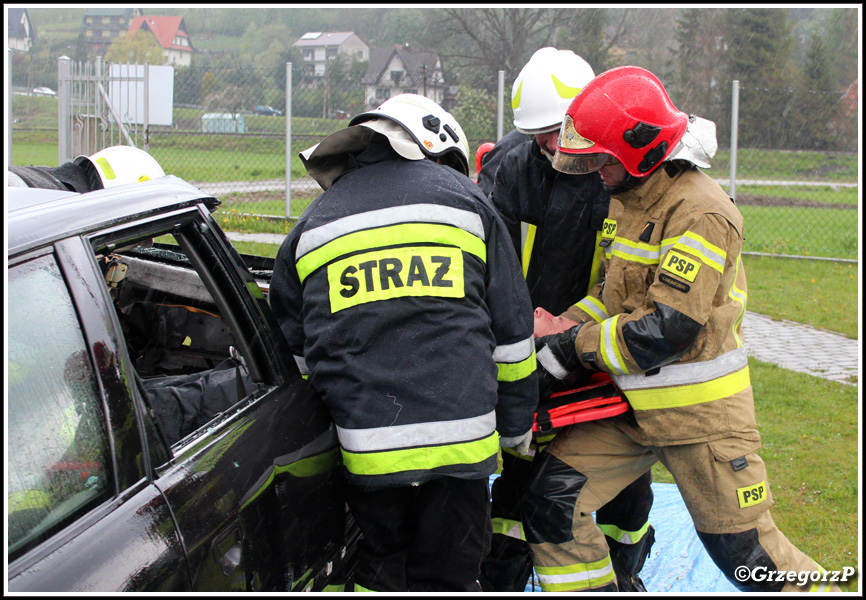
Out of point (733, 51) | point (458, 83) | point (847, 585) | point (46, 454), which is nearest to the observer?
point (46, 454)

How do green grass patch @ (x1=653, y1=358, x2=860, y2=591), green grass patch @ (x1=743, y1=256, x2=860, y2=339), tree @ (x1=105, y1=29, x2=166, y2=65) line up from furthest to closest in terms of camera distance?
tree @ (x1=105, y1=29, x2=166, y2=65) < green grass patch @ (x1=743, y1=256, x2=860, y2=339) < green grass patch @ (x1=653, y1=358, x2=860, y2=591)

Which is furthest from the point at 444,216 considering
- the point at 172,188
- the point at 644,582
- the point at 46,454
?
the point at 644,582

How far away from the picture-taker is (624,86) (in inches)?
97.3

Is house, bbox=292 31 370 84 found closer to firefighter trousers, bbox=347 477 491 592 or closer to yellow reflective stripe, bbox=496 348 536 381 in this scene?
yellow reflective stripe, bbox=496 348 536 381

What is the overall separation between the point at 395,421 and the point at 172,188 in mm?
858

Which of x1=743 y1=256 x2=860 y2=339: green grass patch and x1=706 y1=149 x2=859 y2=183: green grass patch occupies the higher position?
x1=706 y1=149 x2=859 y2=183: green grass patch

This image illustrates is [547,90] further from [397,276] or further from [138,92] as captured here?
[138,92]

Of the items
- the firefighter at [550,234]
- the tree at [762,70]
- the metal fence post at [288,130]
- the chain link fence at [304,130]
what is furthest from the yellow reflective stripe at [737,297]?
the tree at [762,70]

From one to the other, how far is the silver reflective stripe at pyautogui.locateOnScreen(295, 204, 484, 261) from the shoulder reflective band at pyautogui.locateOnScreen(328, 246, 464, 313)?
0.08 meters

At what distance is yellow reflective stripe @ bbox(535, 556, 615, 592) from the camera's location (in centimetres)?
263

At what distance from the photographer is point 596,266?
3.23 metres

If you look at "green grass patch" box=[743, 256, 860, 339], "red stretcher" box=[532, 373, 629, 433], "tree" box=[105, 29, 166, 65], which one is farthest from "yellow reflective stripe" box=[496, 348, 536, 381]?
"tree" box=[105, 29, 166, 65]

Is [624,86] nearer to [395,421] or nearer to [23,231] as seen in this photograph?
[395,421]

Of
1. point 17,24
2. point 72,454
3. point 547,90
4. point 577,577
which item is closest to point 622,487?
point 577,577
